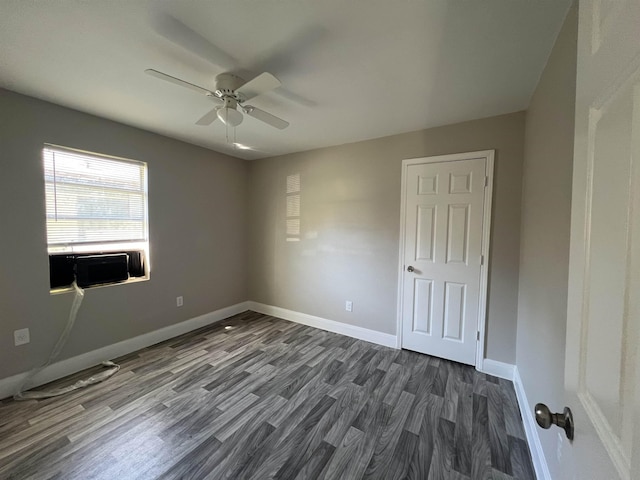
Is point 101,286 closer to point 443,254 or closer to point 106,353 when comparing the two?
point 106,353

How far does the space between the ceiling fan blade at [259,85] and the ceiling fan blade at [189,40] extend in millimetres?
194

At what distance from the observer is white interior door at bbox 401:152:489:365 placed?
2.54m

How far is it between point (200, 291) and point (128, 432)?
1937 mm

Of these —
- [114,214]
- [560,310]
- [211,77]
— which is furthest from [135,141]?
[560,310]

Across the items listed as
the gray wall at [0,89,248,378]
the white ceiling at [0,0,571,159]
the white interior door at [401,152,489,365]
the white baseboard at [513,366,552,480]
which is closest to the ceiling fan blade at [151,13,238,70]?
the white ceiling at [0,0,571,159]

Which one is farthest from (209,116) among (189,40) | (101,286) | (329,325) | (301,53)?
(329,325)

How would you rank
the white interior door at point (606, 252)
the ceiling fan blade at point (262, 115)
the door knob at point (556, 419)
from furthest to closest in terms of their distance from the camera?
the ceiling fan blade at point (262, 115) → the door knob at point (556, 419) → the white interior door at point (606, 252)

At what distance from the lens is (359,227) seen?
3230mm

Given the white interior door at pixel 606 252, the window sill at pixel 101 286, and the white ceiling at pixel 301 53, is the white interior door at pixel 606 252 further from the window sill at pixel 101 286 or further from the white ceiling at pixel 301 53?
the window sill at pixel 101 286

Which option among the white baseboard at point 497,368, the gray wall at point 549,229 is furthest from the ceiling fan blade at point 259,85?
the white baseboard at point 497,368

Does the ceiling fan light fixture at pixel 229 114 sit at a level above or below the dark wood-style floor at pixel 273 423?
above

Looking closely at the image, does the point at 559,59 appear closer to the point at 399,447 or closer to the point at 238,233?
the point at 399,447

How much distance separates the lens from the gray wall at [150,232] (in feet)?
6.91

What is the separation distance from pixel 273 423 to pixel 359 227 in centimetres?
218
